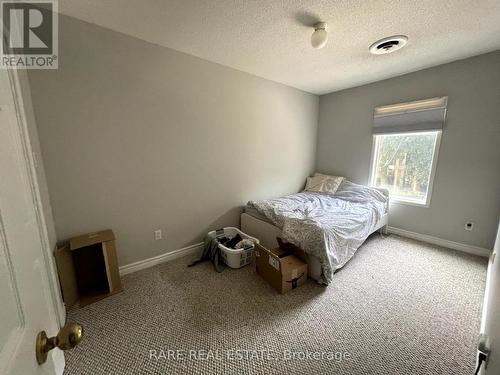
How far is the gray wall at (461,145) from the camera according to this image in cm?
235

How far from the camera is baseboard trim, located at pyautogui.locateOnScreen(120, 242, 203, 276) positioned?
216 centimetres

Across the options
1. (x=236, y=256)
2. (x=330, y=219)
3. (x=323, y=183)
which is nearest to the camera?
(x=236, y=256)

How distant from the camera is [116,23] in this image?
5.73 feet

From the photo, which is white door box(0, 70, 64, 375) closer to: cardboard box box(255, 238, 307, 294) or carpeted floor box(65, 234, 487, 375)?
carpeted floor box(65, 234, 487, 375)

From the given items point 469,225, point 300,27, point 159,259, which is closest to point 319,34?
point 300,27

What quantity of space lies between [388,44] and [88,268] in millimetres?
3622

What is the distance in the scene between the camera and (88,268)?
1.93 metres

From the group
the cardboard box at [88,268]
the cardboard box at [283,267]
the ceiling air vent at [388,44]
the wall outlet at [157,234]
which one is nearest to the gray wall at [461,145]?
the ceiling air vent at [388,44]

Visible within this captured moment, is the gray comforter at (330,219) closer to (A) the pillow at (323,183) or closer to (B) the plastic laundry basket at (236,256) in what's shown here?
(A) the pillow at (323,183)

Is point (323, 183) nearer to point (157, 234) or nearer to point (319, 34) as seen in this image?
point (319, 34)

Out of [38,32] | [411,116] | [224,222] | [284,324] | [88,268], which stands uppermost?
[38,32]

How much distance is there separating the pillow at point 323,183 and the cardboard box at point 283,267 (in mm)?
1784

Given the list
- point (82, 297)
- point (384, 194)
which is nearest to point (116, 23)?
point (82, 297)

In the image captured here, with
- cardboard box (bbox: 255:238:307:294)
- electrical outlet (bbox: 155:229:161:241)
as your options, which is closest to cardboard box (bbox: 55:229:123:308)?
electrical outlet (bbox: 155:229:161:241)
